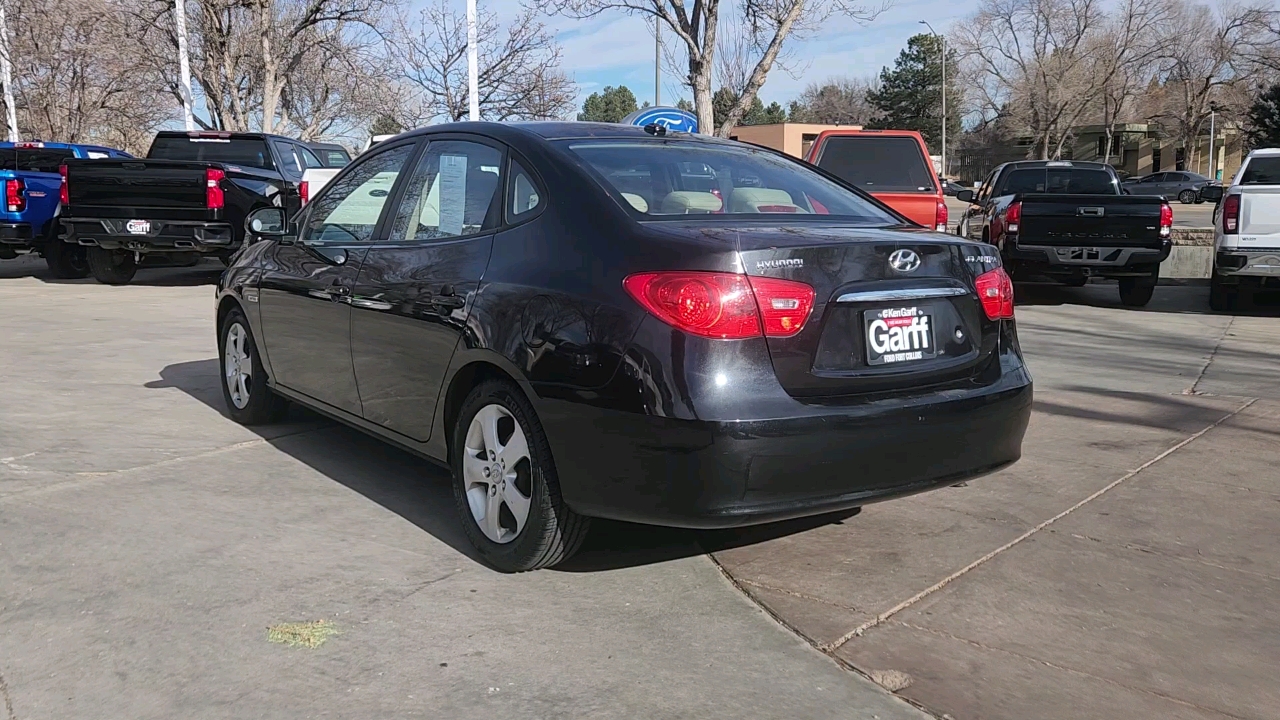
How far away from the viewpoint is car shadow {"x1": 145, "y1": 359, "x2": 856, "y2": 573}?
4.28 meters

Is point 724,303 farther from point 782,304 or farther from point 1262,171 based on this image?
point 1262,171

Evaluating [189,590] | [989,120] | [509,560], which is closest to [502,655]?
[509,560]

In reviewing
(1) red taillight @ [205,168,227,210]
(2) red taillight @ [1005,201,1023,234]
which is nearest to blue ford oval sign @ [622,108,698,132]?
(2) red taillight @ [1005,201,1023,234]

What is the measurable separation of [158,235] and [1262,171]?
13105 millimetres

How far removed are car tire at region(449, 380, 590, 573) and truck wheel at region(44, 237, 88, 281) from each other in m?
13.1

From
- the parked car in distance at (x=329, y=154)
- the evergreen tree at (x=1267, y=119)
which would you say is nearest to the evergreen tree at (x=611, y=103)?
the evergreen tree at (x=1267, y=119)

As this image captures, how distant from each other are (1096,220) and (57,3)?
2689 cm

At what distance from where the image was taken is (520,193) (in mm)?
4102

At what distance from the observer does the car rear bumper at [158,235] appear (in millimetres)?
12969

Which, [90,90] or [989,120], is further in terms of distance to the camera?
[989,120]

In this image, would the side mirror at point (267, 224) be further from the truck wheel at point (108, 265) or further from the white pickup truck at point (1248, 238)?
the truck wheel at point (108, 265)

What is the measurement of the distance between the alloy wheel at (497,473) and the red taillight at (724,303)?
2.52 ft

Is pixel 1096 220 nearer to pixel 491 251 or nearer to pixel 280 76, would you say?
pixel 491 251

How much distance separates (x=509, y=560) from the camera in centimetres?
395
